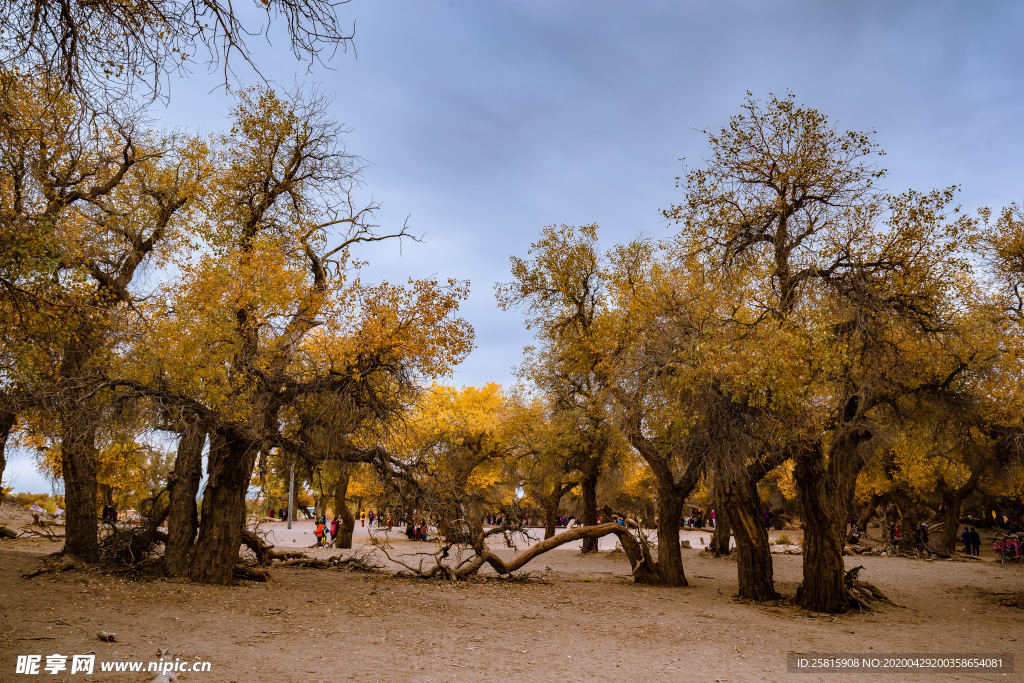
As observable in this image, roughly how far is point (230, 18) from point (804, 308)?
36.6 feet

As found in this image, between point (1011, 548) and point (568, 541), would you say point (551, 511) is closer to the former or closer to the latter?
point (568, 541)

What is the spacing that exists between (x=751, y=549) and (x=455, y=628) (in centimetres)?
745

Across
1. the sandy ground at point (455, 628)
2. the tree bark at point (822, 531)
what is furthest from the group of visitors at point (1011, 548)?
the tree bark at point (822, 531)

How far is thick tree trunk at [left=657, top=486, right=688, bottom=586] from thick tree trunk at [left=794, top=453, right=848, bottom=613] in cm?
447

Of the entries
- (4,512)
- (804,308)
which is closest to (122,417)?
Result: (804,308)

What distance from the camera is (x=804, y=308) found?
1198 centimetres

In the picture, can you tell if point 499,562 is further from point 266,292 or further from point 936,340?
point 936,340

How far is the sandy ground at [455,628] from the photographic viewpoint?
6.97 m

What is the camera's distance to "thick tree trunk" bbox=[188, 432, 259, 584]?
41.2 ft

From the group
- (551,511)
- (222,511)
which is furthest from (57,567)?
(551,511)

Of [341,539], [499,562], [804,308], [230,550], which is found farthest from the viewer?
[341,539]

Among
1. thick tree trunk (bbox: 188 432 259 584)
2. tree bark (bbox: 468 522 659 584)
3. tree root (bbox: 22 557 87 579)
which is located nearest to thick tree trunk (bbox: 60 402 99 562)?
tree root (bbox: 22 557 87 579)

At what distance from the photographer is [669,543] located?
16688 millimetres

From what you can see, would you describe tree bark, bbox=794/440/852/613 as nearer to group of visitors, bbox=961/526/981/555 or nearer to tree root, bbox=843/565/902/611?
tree root, bbox=843/565/902/611
